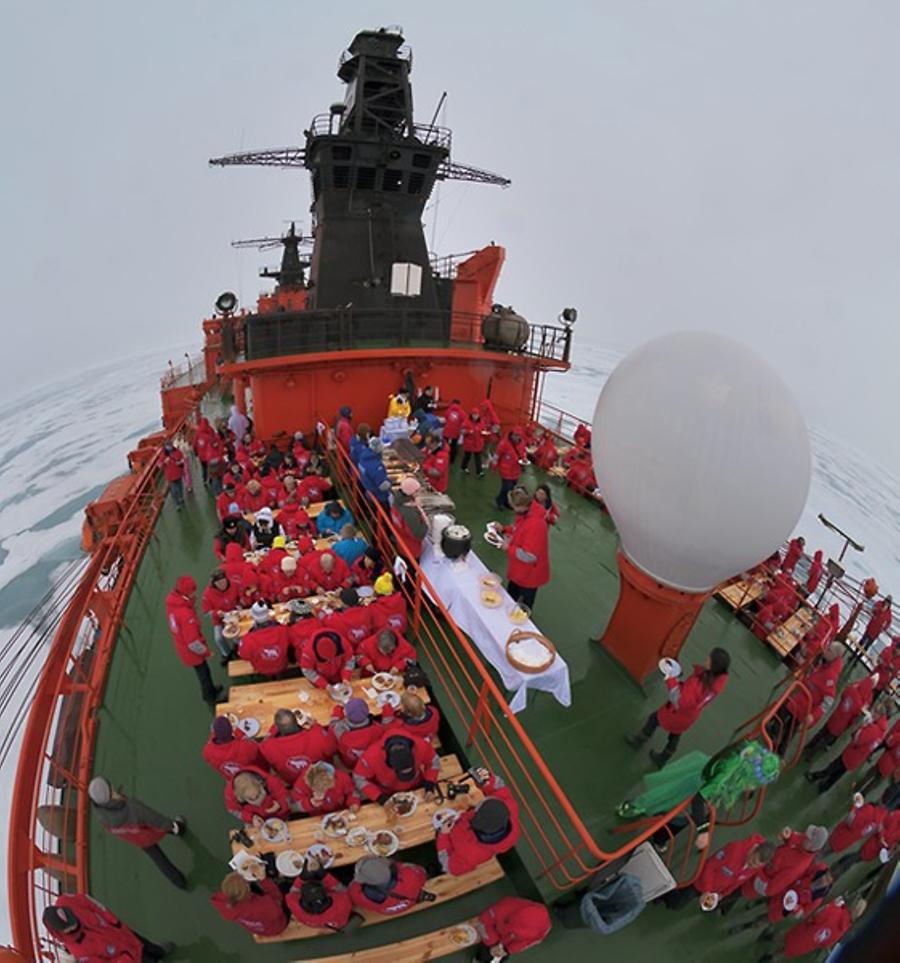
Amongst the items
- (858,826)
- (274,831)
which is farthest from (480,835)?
(858,826)

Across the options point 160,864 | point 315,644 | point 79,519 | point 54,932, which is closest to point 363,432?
point 315,644

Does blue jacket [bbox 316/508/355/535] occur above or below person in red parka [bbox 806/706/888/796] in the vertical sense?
above

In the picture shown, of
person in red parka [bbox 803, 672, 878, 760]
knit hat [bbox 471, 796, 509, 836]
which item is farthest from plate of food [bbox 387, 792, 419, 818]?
person in red parka [bbox 803, 672, 878, 760]

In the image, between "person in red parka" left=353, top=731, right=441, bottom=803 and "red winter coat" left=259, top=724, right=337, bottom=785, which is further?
"red winter coat" left=259, top=724, right=337, bottom=785

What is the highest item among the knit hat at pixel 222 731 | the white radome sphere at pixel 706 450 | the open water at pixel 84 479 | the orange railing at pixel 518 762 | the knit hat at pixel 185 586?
the white radome sphere at pixel 706 450

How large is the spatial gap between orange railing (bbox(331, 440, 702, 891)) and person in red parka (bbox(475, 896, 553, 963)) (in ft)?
1.33

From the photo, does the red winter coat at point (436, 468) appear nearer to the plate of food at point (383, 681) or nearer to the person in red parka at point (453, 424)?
the person in red parka at point (453, 424)

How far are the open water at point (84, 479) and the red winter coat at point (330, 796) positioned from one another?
5.90m

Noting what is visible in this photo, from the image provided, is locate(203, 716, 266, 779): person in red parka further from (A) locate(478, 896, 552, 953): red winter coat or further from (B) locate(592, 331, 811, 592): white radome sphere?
(B) locate(592, 331, 811, 592): white radome sphere

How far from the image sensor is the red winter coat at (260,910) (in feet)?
11.5

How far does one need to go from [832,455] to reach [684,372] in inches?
2096

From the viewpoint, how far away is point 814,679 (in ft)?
19.1

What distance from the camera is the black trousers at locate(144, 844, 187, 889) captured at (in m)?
4.23

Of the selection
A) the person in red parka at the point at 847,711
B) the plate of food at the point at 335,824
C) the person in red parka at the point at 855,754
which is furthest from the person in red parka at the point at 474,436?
the plate of food at the point at 335,824
